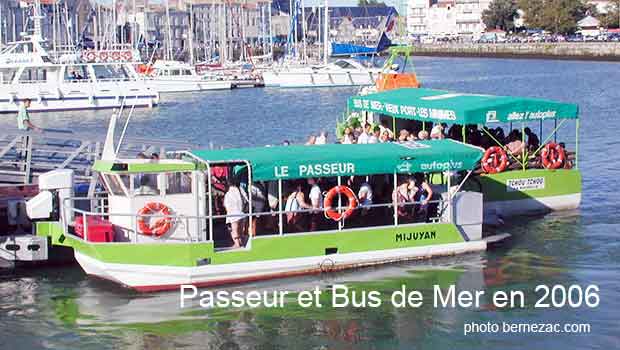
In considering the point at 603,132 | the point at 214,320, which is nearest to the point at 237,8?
the point at 603,132

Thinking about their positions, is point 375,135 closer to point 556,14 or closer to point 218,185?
point 218,185

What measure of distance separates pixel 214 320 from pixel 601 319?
6.91m

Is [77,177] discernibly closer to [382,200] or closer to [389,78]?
[382,200]

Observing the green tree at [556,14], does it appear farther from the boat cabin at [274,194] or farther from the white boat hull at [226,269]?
the white boat hull at [226,269]

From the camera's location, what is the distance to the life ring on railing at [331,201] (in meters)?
20.9

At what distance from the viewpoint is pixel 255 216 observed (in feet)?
67.7

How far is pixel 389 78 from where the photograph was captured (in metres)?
42.0

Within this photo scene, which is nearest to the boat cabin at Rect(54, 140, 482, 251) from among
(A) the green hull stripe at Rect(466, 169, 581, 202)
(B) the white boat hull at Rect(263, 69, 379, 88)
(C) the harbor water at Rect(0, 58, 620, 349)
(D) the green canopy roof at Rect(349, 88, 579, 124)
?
(C) the harbor water at Rect(0, 58, 620, 349)

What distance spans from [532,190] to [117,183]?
1183cm

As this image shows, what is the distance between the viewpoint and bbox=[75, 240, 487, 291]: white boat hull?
65.0ft

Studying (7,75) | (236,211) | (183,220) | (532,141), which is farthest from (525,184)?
(7,75)

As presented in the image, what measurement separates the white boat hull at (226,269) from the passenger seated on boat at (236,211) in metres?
0.56

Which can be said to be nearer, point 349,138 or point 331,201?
point 331,201

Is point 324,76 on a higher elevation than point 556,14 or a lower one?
lower
